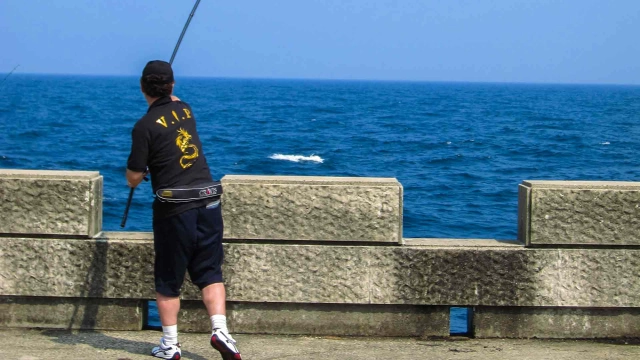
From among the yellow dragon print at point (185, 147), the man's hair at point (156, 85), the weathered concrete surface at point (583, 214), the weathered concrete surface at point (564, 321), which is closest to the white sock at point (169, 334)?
the yellow dragon print at point (185, 147)

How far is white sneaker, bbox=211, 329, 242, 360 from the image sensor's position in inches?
186

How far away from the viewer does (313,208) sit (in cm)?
541

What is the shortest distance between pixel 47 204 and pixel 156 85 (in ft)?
3.81

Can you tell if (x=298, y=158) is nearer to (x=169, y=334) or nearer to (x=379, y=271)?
(x=379, y=271)

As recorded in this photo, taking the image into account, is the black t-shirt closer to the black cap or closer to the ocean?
the black cap

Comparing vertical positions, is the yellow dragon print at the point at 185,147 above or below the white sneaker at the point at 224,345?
above

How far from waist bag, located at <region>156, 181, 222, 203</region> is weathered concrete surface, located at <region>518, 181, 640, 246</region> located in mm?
1869

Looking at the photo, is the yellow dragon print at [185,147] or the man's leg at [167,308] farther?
the man's leg at [167,308]

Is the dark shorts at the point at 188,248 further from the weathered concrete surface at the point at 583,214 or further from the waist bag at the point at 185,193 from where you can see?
the weathered concrete surface at the point at 583,214

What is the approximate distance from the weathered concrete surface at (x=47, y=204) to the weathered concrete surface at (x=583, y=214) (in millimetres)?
2494

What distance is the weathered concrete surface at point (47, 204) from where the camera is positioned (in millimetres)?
5395

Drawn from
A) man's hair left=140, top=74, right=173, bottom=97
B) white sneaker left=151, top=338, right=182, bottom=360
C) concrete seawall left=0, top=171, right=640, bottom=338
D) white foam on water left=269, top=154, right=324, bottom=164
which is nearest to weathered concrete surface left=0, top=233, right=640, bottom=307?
concrete seawall left=0, top=171, right=640, bottom=338

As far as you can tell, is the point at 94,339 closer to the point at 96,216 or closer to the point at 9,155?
the point at 96,216

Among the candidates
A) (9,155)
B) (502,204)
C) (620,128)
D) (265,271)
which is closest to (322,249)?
(265,271)
